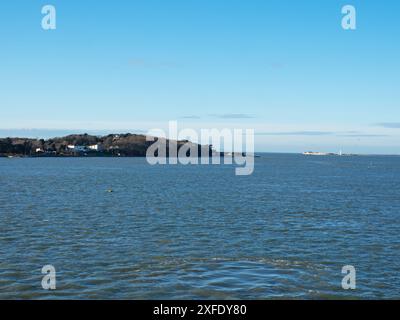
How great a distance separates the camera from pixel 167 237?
117 feet

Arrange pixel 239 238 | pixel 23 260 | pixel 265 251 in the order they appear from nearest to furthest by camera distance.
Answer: pixel 23 260 < pixel 265 251 < pixel 239 238

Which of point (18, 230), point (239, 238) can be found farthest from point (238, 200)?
point (18, 230)

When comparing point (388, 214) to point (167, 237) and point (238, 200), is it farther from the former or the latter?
point (167, 237)

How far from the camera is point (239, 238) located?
1396 inches
